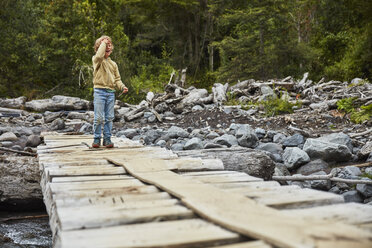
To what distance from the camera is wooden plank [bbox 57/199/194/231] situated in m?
2.02

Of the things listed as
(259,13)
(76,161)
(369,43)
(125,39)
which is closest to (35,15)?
(125,39)

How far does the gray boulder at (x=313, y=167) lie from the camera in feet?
20.8

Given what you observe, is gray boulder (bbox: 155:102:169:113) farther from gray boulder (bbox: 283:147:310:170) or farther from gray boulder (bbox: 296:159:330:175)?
gray boulder (bbox: 296:159:330:175)

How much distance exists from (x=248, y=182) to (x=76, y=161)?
206 cm

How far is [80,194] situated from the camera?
262 cm

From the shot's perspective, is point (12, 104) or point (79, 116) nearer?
point (79, 116)

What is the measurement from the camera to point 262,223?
6.22 ft

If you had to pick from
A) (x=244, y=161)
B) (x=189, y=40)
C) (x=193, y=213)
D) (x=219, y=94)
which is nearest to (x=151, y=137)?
(x=244, y=161)

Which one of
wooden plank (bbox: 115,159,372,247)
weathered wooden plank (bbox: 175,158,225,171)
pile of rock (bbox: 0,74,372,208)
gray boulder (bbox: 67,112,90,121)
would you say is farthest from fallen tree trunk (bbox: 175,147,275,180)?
gray boulder (bbox: 67,112,90,121)

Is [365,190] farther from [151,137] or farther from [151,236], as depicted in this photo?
[151,137]

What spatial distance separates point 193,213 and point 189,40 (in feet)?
87.9

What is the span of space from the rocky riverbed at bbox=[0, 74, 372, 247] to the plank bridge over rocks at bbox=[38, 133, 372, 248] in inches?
70.0

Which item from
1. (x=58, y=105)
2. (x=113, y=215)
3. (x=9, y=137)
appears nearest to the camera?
(x=113, y=215)

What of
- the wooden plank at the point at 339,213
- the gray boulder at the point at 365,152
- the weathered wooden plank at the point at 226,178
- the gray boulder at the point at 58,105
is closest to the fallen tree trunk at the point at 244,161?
the weathered wooden plank at the point at 226,178
